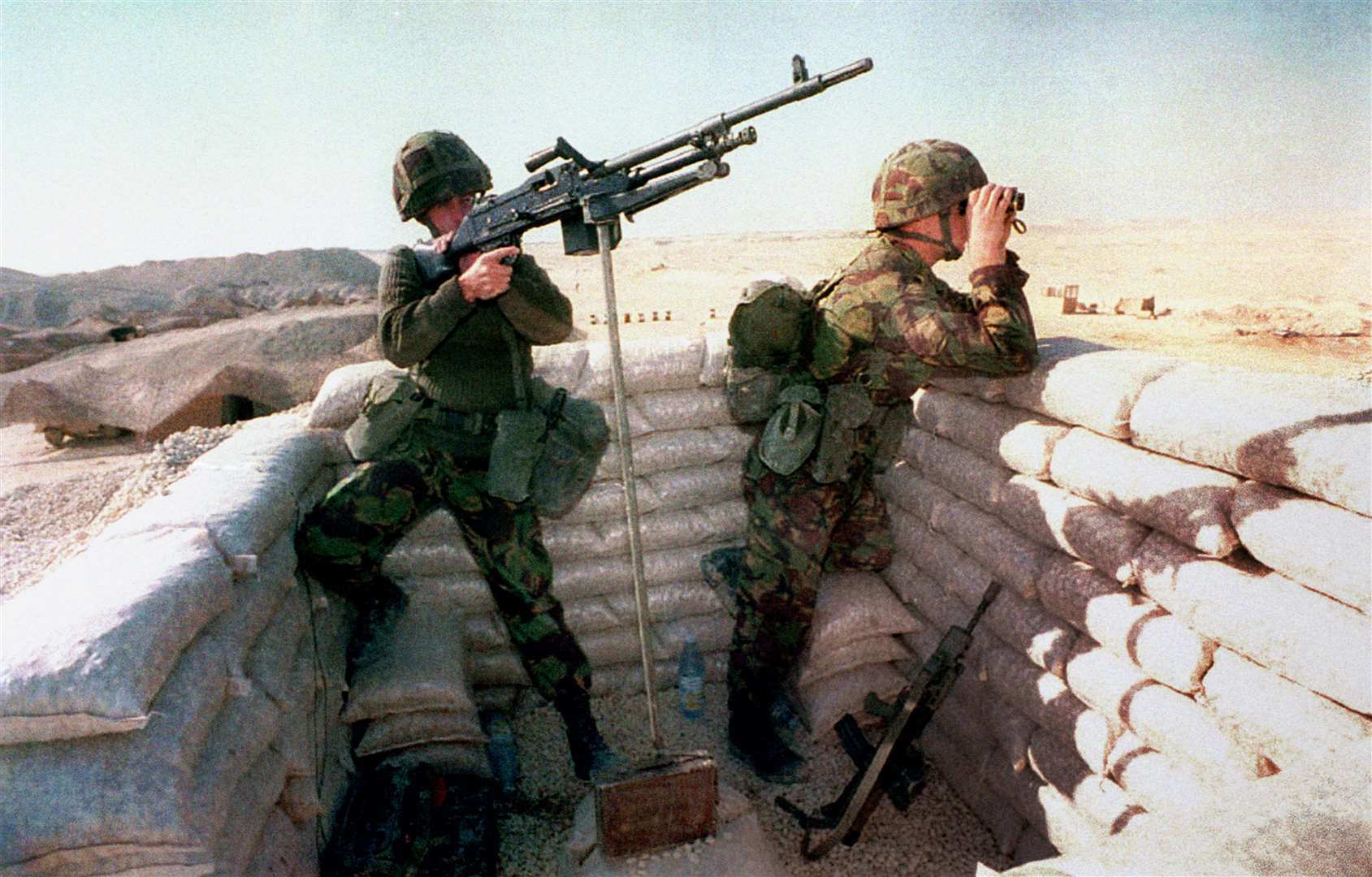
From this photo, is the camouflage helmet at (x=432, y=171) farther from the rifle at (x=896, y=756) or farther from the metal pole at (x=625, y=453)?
the rifle at (x=896, y=756)

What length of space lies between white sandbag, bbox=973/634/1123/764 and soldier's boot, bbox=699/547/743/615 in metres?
1.13

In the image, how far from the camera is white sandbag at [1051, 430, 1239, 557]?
205cm

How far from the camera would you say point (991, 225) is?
2822 millimetres

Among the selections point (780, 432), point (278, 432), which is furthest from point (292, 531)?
point (780, 432)

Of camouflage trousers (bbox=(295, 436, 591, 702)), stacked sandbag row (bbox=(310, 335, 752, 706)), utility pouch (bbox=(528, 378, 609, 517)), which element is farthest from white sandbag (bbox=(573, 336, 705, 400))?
camouflage trousers (bbox=(295, 436, 591, 702))

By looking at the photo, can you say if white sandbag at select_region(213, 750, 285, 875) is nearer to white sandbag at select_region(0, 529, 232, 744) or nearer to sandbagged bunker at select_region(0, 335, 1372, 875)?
sandbagged bunker at select_region(0, 335, 1372, 875)

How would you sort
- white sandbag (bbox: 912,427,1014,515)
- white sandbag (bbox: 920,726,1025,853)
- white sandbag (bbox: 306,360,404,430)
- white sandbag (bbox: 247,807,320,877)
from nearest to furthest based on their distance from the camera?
white sandbag (bbox: 247,807,320,877) → white sandbag (bbox: 920,726,1025,853) → white sandbag (bbox: 912,427,1014,515) → white sandbag (bbox: 306,360,404,430)

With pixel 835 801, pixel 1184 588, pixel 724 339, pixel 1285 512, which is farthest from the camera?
pixel 724 339

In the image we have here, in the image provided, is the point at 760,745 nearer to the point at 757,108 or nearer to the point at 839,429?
the point at 839,429

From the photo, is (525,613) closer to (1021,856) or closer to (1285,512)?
(1021,856)

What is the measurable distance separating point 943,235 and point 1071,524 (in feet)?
4.15

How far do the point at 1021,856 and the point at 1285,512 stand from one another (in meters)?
1.69

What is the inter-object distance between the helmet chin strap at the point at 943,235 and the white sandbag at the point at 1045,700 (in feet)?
5.10

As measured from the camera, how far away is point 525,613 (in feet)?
10.5
